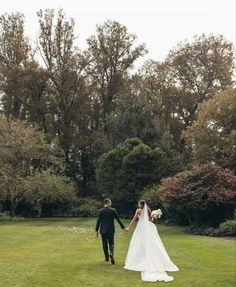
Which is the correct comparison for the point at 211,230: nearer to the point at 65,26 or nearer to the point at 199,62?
the point at 199,62

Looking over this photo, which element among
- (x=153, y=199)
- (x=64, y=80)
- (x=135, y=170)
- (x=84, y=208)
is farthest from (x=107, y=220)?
(x=64, y=80)

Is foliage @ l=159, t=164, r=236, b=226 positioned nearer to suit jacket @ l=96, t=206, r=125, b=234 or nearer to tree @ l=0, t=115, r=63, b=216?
suit jacket @ l=96, t=206, r=125, b=234

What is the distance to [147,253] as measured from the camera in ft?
46.3

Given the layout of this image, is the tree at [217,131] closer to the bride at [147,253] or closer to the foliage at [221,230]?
the foliage at [221,230]

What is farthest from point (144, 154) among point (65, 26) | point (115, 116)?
point (65, 26)

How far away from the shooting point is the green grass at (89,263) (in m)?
12.2

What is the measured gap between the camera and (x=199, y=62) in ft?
184

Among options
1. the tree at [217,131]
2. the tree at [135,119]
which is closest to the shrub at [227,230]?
the tree at [217,131]

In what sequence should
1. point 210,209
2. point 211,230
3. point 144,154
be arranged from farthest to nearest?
point 144,154, point 210,209, point 211,230

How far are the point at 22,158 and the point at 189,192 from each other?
65.4 ft

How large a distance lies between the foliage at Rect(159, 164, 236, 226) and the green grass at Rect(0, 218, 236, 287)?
18.8 feet

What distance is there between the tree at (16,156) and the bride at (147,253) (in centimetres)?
Answer: 2669

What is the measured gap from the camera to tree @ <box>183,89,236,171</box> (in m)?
37.4

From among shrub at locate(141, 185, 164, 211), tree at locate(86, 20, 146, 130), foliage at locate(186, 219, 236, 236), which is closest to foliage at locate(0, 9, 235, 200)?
tree at locate(86, 20, 146, 130)
